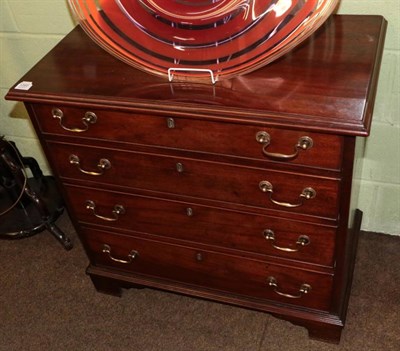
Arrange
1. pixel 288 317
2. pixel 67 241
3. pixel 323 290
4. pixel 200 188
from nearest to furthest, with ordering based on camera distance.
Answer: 1. pixel 200 188
2. pixel 323 290
3. pixel 288 317
4. pixel 67 241

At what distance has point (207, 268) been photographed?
1619 millimetres

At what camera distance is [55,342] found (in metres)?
1.78

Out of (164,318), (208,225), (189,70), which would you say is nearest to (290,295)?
(208,225)

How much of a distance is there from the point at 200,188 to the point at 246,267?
31 centimetres

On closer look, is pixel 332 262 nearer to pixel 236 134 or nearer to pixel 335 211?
pixel 335 211

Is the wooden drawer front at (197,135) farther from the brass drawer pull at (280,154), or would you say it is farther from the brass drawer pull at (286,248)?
the brass drawer pull at (286,248)

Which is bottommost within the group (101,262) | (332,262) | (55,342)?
(55,342)

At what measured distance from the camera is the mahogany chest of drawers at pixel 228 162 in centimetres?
118

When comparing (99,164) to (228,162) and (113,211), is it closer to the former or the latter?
(113,211)

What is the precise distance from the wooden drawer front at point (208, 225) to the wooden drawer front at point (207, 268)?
0.18 feet

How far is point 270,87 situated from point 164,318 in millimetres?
954

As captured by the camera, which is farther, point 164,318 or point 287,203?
point 164,318

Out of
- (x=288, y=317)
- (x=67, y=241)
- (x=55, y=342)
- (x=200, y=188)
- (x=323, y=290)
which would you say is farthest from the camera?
(x=67, y=241)

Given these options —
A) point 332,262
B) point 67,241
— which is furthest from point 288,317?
point 67,241
